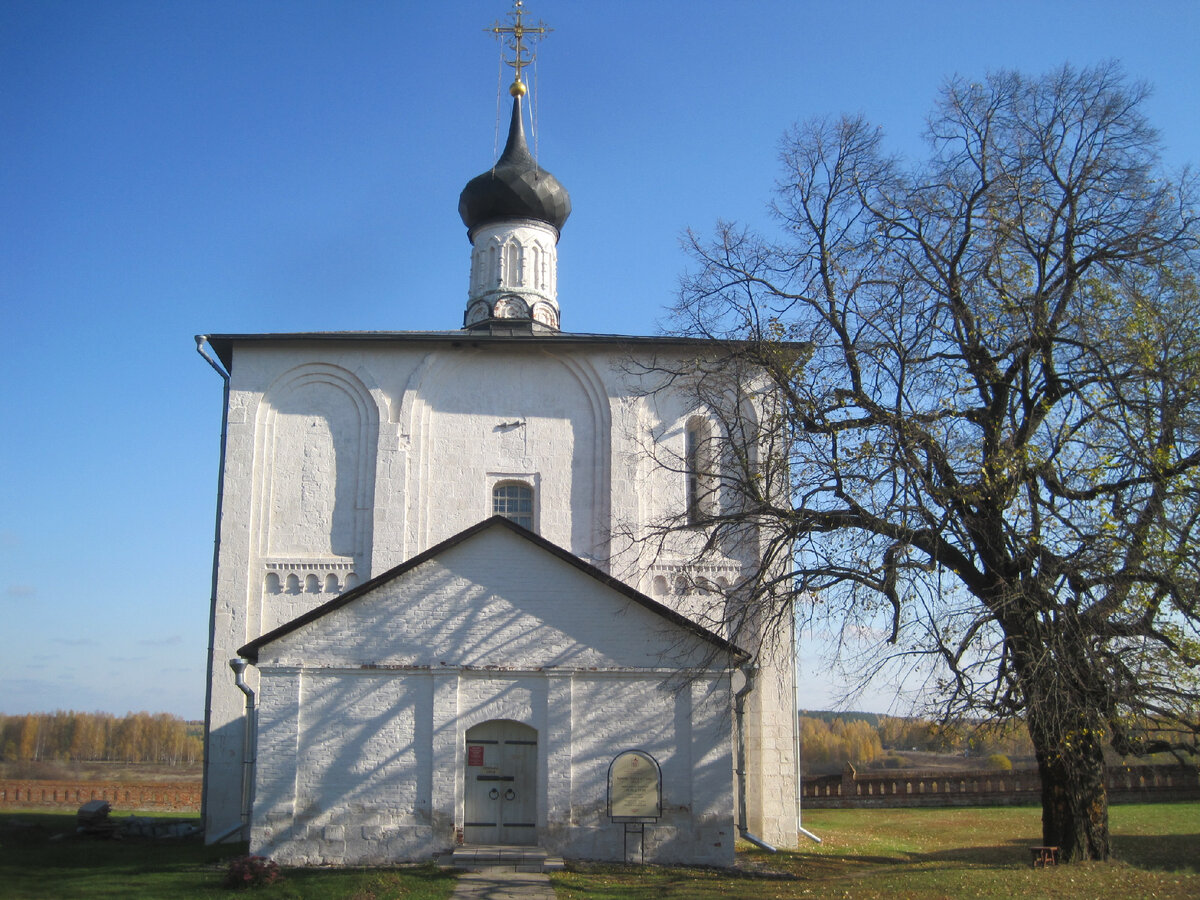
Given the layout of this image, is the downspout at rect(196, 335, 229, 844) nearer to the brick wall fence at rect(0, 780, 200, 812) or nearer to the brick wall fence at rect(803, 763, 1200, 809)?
the brick wall fence at rect(0, 780, 200, 812)

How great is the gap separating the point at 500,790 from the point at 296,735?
8.42ft

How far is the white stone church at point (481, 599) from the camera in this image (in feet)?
41.9

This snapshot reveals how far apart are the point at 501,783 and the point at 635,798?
1.67m

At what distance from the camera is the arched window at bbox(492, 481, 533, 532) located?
1778 centimetres

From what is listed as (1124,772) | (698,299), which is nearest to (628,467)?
(698,299)

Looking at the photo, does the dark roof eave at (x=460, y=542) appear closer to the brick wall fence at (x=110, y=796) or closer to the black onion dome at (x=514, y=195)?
the black onion dome at (x=514, y=195)

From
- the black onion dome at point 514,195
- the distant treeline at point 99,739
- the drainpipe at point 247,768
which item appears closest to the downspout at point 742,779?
the drainpipe at point 247,768

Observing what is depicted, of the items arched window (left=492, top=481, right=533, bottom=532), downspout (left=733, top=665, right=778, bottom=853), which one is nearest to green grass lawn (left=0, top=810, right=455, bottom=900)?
downspout (left=733, top=665, right=778, bottom=853)

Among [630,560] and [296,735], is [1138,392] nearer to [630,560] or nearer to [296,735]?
[630,560]

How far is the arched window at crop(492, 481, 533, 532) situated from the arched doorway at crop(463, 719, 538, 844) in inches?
203

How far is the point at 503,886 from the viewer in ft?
36.6

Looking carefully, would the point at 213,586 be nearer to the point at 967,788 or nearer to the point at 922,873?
the point at 922,873

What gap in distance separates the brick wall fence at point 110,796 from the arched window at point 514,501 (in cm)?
1522

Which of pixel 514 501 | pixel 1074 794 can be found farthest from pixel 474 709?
pixel 1074 794
